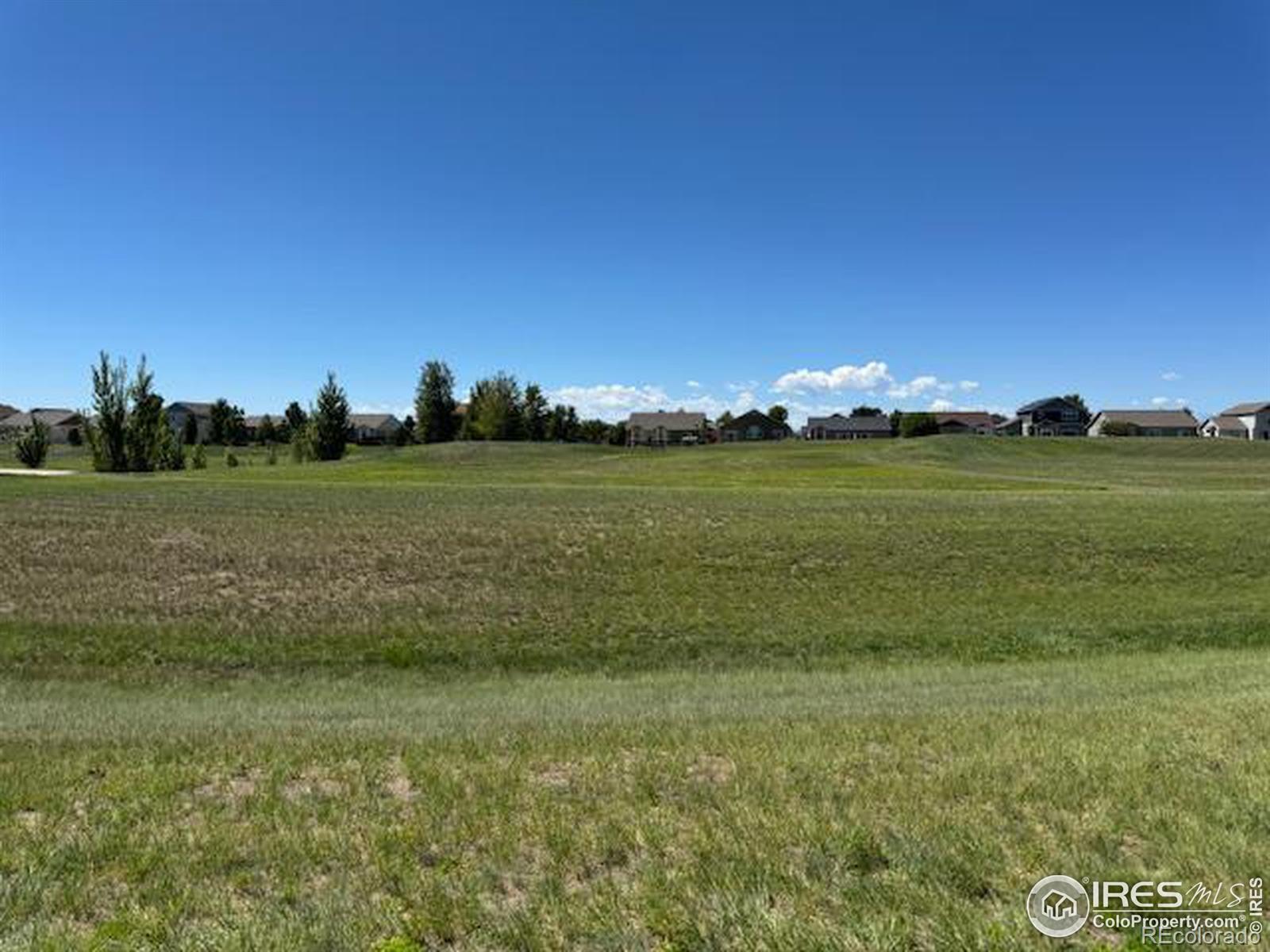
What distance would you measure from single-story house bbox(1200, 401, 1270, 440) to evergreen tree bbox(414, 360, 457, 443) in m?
137

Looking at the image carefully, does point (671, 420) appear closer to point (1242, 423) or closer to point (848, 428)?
point (848, 428)

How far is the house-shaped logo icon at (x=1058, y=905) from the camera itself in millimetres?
4227

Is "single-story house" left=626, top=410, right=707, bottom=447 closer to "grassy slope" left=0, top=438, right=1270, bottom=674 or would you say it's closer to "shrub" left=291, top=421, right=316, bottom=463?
"shrub" left=291, top=421, right=316, bottom=463

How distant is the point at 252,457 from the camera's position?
383 ft

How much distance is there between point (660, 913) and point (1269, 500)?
39.9m

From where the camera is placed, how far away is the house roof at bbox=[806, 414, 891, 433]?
174m

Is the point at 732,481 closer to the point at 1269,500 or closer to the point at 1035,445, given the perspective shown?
the point at 1269,500

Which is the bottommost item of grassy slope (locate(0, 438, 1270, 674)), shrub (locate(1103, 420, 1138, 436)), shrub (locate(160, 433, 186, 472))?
grassy slope (locate(0, 438, 1270, 674))

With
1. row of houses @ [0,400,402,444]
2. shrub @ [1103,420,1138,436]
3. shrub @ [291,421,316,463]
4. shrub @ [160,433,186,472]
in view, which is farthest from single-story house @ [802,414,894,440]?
shrub @ [160,433,186,472]

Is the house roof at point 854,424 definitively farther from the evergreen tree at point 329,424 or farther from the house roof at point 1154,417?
the evergreen tree at point 329,424

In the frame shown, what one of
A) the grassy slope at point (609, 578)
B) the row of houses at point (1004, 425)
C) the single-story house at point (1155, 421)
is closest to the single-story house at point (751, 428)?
the row of houses at point (1004, 425)

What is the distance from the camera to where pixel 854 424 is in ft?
584

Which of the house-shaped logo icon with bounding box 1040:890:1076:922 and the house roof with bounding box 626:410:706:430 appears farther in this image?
the house roof with bounding box 626:410:706:430

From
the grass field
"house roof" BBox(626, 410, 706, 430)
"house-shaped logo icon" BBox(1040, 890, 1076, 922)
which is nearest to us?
"house-shaped logo icon" BBox(1040, 890, 1076, 922)
